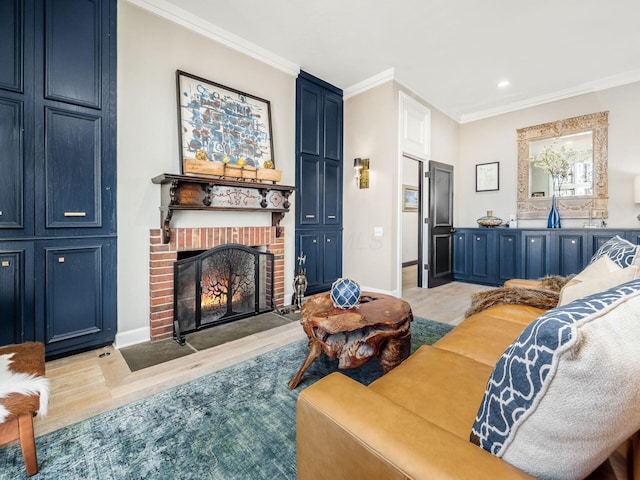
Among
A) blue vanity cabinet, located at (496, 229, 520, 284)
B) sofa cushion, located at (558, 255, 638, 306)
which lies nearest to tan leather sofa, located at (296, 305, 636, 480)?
sofa cushion, located at (558, 255, 638, 306)

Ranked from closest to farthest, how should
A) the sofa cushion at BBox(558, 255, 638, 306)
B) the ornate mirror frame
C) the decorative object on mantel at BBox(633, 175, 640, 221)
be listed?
1. the sofa cushion at BBox(558, 255, 638, 306)
2. the decorative object on mantel at BBox(633, 175, 640, 221)
3. the ornate mirror frame

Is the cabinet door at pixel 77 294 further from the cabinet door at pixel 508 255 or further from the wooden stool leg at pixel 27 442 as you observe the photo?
the cabinet door at pixel 508 255

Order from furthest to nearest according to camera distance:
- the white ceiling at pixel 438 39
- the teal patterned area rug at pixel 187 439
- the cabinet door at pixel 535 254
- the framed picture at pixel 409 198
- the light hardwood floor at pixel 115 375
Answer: the framed picture at pixel 409 198 < the cabinet door at pixel 535 254 < the white ceiling at pixel 438 39 < the light hardwood floor at pixel 115 375 < the teal patterned area rug at pixel 187 439

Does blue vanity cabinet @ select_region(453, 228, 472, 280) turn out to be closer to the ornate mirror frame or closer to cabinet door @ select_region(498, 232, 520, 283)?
cabinet door @ select_region(498, 232, 520, 283)

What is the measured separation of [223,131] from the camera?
306 centimetres

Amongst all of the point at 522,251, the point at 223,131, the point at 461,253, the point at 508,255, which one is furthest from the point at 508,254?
the point at 223,131

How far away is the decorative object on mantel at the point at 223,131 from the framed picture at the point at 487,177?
12.4 ft

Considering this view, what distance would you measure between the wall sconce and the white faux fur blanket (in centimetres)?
375

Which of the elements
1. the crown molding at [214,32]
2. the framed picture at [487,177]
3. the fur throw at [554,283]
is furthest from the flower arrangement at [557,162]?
the crown molding at [214,32]

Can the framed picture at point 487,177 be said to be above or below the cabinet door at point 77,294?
above

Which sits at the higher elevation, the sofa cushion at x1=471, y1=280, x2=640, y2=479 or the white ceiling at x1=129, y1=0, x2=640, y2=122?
the white ceiling at x1=129, y1=0, x2=640, y2=122

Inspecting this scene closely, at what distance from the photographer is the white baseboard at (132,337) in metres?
2.51

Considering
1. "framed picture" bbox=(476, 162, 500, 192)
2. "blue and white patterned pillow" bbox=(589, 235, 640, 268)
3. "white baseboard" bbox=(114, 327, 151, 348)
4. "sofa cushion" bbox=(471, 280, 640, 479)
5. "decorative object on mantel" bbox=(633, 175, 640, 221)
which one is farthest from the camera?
"framed picture" bbox=(476, 162, 500, 192)

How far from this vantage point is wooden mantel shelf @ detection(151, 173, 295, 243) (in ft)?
8.46
